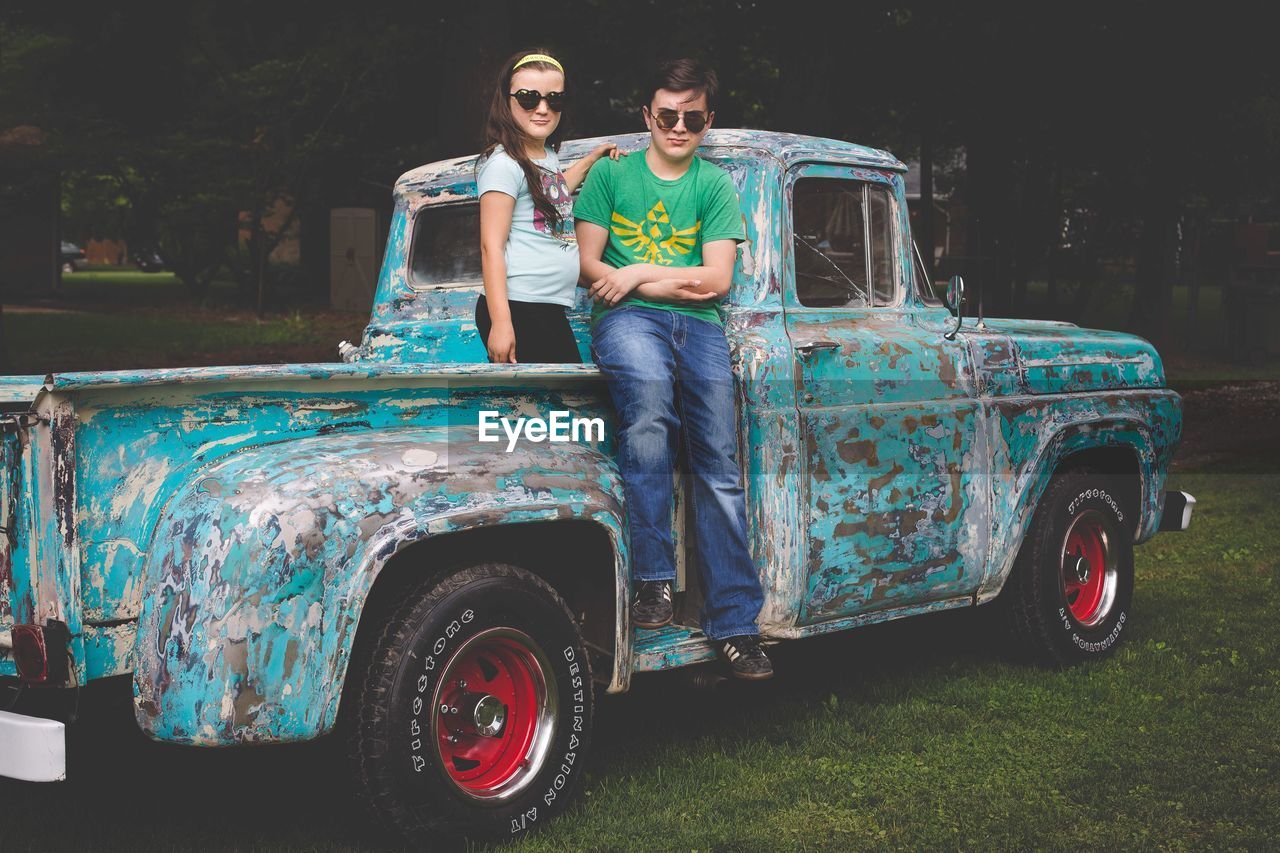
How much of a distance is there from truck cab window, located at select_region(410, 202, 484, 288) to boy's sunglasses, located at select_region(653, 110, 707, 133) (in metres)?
1.07

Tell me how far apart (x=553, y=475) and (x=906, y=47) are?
1914 centimetres

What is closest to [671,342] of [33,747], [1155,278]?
[33,747]

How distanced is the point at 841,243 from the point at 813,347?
0.65 metres

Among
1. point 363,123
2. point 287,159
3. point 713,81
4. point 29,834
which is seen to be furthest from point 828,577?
point 363,123

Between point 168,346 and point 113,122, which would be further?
point 113,122

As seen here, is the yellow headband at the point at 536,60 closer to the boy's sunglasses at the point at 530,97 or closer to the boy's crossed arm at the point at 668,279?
the boy's sunglasses at the point at 530,97

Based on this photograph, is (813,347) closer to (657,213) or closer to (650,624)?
(657,213)

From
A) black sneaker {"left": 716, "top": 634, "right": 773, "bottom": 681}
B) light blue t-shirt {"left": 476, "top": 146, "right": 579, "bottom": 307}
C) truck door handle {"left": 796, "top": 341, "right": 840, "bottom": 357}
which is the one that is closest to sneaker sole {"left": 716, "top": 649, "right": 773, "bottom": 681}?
black sneaker {"left": 716, "top": 634, "right": 773, "bottom": 681}

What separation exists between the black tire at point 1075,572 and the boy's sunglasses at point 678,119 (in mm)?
2260

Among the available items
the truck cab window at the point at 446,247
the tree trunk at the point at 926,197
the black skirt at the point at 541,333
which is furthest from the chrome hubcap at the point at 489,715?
the tree trunk at the point at 926,197

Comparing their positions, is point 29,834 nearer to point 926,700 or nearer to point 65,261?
point 926,700

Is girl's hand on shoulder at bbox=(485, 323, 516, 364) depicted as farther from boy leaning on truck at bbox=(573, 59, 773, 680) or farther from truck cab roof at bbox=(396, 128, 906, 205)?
truck cab roof at bbox=(396, 128, 906, 205)

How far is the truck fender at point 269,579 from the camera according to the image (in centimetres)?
336

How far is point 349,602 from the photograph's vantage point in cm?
351
